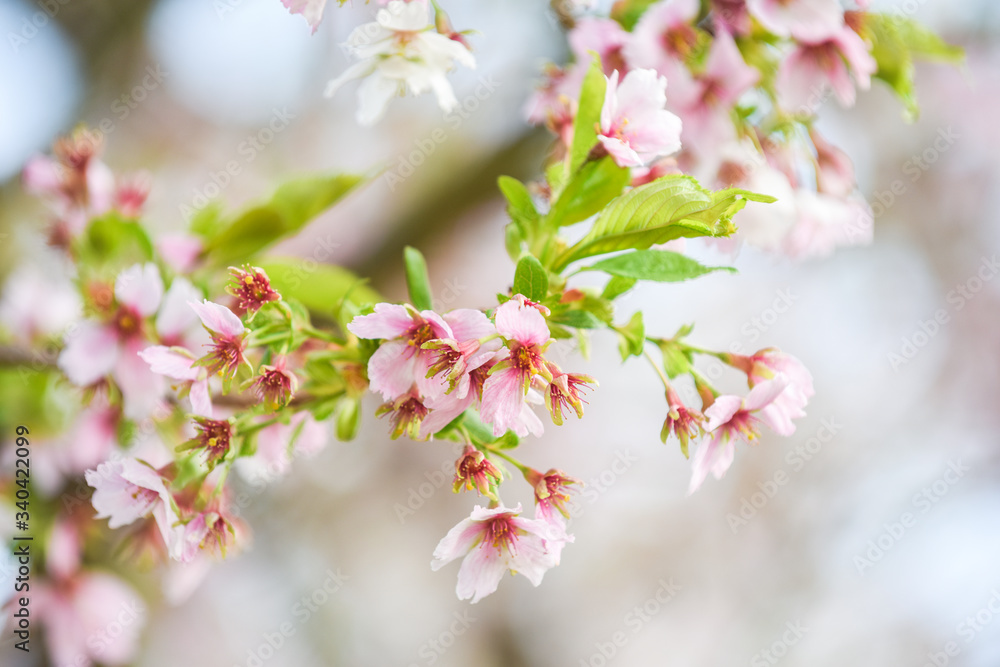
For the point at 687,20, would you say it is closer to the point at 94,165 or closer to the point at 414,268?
the point at 414,268

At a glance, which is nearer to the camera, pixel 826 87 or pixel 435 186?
pixel 826 87

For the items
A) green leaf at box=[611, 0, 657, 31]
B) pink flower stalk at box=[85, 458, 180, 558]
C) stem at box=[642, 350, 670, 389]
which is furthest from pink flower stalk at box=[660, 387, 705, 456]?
green leaf at box=[611, 0, 657, 31]

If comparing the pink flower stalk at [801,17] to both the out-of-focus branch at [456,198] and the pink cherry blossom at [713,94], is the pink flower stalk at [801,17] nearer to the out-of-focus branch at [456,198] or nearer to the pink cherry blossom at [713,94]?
the pink cherry blossom at [713,94]

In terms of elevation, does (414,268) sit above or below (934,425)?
above

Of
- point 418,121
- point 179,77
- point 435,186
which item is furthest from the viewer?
point 418,121

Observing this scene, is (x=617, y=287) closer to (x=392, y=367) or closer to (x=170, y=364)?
(x=392, y=367)

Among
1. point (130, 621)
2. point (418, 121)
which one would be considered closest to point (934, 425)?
point (418, 121)
